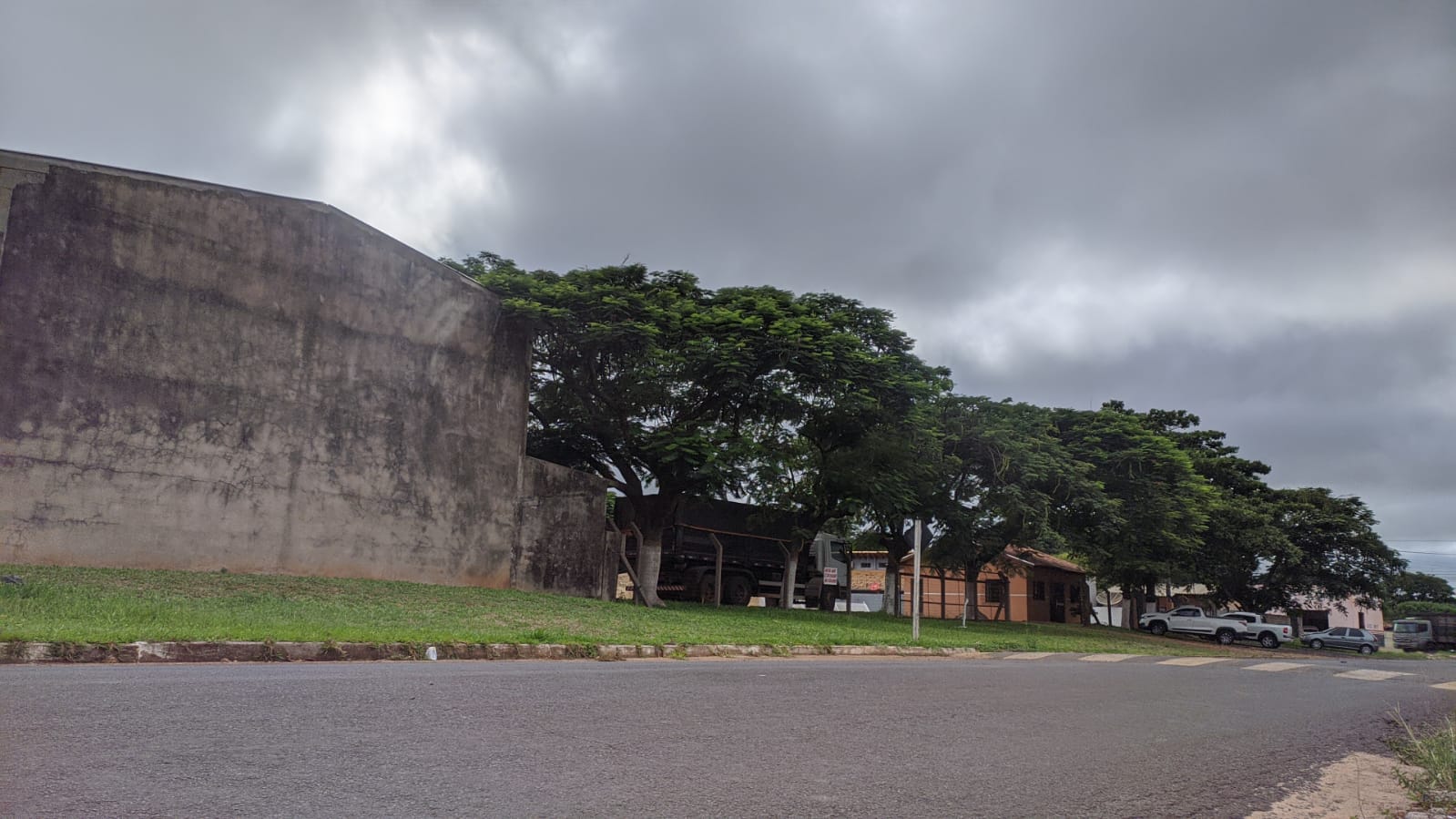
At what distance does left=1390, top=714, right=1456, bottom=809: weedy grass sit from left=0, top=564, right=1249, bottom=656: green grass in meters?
8.95

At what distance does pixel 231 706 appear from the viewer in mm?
6176

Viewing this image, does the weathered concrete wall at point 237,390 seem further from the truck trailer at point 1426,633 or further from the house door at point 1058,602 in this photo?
the truck trailer at point 1426,633

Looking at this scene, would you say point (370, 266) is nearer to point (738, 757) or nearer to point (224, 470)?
point (224, 470)

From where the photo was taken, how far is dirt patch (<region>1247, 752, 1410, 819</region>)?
5.24m

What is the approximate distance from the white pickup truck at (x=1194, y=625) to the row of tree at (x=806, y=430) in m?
9.20

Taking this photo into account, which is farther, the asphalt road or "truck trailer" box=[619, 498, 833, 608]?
"truck trailer" box=[619, 498, 833, 608]

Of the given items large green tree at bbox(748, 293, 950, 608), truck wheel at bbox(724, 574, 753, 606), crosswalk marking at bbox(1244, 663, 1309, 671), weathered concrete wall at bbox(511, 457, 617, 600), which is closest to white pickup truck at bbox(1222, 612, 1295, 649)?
large green tree at bbox(748, 293, 950, 608)

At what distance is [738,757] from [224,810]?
2.70 m

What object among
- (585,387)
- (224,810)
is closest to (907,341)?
(585,387)

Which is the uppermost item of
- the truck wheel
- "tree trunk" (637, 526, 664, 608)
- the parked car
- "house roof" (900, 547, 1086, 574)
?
"house roof" (900, 547, 1086, 574)

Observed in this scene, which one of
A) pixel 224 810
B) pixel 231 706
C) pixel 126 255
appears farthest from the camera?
pixel 126 255

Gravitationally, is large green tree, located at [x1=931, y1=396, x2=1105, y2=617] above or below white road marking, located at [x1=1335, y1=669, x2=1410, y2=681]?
above

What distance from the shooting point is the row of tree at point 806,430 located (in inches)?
926

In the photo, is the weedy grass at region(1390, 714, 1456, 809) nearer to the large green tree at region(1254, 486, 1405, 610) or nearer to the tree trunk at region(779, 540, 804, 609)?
the tree trunk at region(779, 540, 804, 609)
